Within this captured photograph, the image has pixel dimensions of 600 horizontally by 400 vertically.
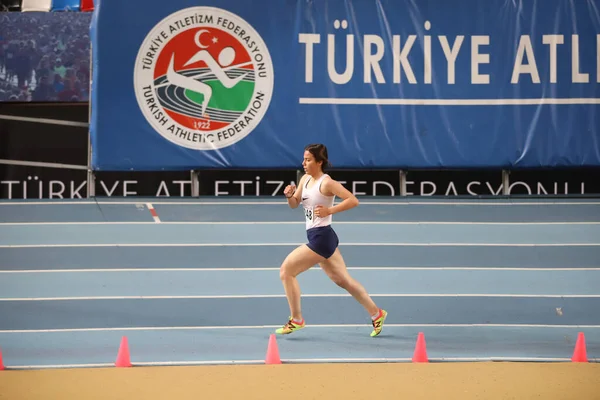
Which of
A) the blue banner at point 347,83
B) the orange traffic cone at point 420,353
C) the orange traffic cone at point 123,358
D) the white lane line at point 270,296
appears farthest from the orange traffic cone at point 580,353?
the blue banner at point 347,83

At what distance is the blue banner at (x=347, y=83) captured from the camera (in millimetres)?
11773

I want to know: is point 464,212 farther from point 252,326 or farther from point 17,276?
point 17,276

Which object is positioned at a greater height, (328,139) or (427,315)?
(328,139)

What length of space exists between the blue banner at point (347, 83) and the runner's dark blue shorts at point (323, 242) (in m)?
4.72

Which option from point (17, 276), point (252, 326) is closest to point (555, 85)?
point (252, 326)

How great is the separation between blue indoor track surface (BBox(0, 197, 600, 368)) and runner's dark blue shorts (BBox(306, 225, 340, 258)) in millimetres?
754

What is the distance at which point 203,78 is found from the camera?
11828 millimetres

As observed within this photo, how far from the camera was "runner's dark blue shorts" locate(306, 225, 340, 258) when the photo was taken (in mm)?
7164

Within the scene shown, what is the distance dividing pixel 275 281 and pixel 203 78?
139 inches

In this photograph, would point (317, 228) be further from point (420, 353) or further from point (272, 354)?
point (420, 353)

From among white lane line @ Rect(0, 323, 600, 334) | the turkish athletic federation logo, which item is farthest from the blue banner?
white lane line @ Rect(0, 323, 600, 334)

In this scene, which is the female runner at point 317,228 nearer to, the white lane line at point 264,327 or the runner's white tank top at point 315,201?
the runner's white tank top at point 315,201

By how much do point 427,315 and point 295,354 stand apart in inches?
Result: 80.0

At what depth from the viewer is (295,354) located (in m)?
6.85
